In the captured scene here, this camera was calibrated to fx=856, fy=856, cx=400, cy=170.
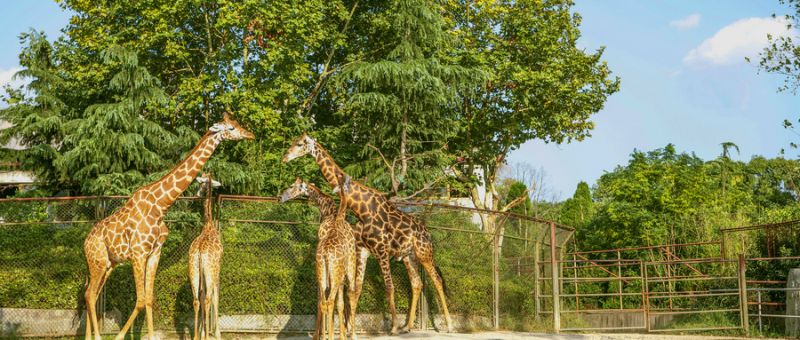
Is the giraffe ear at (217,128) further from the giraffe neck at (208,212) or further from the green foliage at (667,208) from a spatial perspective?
the green foliage at (667,208)

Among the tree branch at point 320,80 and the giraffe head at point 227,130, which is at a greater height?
the tree branch at point 320,80

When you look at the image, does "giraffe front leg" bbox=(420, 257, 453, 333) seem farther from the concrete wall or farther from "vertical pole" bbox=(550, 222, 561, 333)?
"vertical pole" bbox=(550, 222, 561, 333)

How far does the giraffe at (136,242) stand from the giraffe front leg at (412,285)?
4.33 m

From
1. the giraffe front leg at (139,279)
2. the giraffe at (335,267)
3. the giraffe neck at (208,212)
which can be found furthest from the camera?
the giraffe neck at (208,212)

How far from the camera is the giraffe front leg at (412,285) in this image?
15242 mm

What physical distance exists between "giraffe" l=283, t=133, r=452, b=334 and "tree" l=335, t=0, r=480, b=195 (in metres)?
6.34

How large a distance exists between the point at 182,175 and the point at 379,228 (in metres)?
3.53

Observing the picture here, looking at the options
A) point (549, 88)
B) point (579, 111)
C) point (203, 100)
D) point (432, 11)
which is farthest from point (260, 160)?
point (579, 111)

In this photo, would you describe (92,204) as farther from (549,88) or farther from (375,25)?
(549,88)

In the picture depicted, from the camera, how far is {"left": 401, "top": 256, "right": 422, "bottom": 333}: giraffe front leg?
50.0 ft

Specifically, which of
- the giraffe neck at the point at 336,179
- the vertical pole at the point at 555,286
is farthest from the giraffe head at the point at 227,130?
the vertical pole at the point at 555,286

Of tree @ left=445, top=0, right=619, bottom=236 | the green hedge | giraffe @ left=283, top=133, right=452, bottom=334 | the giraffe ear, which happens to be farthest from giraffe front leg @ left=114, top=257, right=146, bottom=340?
tree @ left=445, top=0, right=619, bottom=236

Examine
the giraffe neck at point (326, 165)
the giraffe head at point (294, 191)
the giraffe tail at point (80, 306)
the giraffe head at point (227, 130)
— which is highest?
the giraffe head at point (227, 130)

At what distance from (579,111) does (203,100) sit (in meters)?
13.1
